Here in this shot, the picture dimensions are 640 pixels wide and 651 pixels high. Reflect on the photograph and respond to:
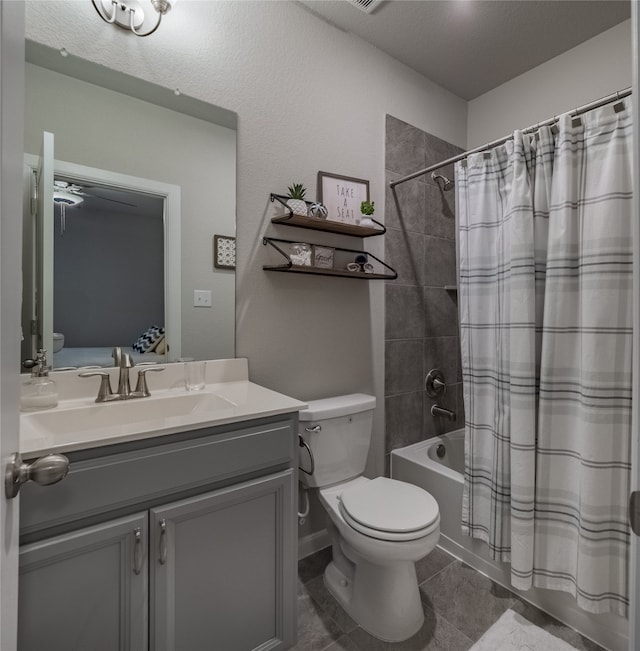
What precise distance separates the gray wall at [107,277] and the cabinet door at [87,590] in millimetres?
697

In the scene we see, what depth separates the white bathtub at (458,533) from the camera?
1.35 m

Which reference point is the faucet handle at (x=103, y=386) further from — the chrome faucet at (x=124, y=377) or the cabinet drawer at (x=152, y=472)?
the cabinet drawer at (x=152, y=472)

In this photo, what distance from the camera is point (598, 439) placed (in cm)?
129

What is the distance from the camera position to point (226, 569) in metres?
1.10

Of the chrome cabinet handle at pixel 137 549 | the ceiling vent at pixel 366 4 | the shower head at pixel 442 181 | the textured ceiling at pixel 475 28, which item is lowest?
the chrome cabinet handle at pixel 137 549

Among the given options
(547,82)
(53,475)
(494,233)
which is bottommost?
(53,475)

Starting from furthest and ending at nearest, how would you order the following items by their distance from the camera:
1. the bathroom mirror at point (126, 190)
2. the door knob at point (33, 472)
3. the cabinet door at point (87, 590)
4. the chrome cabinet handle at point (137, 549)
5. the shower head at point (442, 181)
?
the shower head at point (442, 181), the bathroom mirror at point (126, 190), the chrome cabinet handle at point (137, 549), the cabinet door at point (87, 590), the door knob at point (33, 472)

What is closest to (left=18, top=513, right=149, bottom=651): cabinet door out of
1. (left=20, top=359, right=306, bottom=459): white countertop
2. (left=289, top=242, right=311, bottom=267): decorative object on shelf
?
(left=20, top=359, right=306, bottom=459): white countertop

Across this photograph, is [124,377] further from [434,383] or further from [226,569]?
[434,383]

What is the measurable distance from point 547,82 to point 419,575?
282 centimetres

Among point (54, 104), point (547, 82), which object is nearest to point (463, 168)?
point (547, 82)

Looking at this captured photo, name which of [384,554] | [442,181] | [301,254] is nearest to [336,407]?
[384,554]

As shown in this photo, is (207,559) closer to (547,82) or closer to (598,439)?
(598,439)

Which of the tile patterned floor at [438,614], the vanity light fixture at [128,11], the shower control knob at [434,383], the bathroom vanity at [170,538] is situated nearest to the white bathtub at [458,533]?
the tile patterned floor at [438,614]
